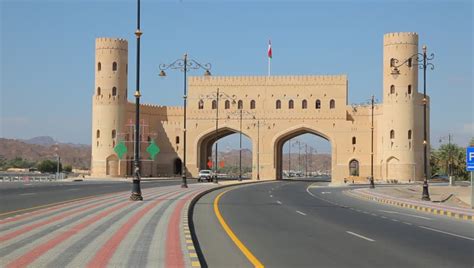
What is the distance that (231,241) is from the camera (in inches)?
551

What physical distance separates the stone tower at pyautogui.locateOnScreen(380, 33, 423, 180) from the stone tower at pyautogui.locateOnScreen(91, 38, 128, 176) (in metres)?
33.1

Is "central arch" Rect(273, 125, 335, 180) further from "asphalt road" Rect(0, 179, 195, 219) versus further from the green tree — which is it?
"asphalt road" Rect(0, 179, 195, 219)

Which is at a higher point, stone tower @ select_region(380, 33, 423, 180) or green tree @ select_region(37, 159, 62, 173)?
stone tower @ select_region(380, 33, 423, 180)

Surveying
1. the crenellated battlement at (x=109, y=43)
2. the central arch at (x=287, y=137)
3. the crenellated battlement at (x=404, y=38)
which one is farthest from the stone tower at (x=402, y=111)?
the crenellated battlement at (x=109, y=43)

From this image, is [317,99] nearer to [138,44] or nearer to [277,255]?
[138,44]

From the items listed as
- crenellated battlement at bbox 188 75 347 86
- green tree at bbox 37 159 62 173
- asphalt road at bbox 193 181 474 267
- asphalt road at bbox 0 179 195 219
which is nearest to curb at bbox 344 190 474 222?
asphalt road at bbox 193 181 474 267

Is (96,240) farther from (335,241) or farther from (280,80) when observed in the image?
(280,80)

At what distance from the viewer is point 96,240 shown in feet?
40.5

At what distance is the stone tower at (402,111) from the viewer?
80000mm

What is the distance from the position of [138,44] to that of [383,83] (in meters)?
61.0

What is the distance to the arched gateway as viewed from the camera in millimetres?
81000

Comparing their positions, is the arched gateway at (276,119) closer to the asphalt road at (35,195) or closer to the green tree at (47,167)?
the green tree at (47,167)

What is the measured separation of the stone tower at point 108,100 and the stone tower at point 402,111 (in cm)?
3315

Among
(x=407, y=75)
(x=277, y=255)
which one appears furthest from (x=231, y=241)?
(x=407, y=75)
